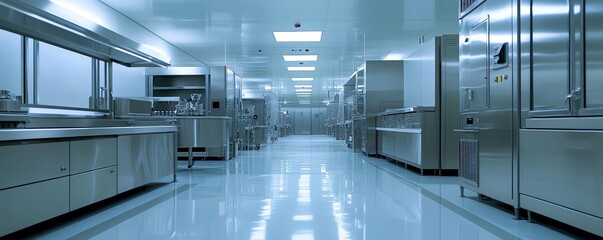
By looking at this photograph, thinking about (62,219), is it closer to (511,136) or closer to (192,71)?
(511,136)

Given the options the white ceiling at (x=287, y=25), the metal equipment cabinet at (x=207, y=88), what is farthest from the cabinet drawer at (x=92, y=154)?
the metal equipment cabinet at (x=207, y=88)

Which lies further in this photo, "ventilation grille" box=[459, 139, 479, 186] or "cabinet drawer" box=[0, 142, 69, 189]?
"ventilation grille" box=[459, 139, 479, 186]

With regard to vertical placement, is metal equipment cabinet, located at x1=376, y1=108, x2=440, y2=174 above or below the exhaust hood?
below

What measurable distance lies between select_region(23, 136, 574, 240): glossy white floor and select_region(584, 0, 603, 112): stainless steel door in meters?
0.95

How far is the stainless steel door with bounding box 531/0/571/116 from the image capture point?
282cm

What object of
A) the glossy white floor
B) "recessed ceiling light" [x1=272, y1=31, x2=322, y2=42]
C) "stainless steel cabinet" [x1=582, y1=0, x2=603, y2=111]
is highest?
"recessed ceiling light" [x1=272, y1=31, x2=322, y2=42]

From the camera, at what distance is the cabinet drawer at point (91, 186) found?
3193 mm

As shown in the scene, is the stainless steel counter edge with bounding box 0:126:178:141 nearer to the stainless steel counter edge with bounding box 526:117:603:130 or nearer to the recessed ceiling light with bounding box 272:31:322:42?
the stainless steel counter edge with bounding box 526:117:603:130

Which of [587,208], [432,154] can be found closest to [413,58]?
[432,154]

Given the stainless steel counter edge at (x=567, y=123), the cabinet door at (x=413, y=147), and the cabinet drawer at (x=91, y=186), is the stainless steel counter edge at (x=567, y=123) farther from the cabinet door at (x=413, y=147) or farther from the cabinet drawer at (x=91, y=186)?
the cabinet drawer at (x=91, y=186)

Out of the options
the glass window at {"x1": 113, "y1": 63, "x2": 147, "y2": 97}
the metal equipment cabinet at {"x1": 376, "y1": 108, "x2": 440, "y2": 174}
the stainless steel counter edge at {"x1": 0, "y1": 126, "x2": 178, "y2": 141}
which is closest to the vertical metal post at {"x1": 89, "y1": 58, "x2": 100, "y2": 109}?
the stainless steel counter edge at {"x1": 0, "y1": 126, "x2": 178, "y2": 141}

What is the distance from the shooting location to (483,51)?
3916mm

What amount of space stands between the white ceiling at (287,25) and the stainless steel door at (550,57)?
4.16 meters

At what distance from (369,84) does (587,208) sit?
695 centimetres
